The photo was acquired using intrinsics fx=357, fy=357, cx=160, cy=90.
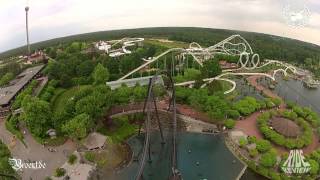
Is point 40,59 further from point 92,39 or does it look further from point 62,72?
point 92,39

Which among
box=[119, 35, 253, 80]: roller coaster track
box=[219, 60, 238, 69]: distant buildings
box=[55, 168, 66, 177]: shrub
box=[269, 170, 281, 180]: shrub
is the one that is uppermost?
box=[119, 35, 253, 80]: roller coaster track

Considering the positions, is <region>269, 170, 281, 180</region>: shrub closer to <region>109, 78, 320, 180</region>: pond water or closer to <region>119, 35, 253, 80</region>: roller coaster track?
<region>109, 78, 320, 180</region>: pond water

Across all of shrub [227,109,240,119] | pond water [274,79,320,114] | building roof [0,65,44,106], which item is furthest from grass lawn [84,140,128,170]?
pond water [274,79,320,114]

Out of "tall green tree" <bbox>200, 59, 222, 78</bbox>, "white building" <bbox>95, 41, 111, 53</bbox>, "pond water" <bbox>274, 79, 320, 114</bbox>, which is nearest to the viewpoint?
"pond water" <bbox>274, 79, 320, 114</bbox>

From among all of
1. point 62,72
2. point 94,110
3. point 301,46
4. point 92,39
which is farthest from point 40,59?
point 301,46

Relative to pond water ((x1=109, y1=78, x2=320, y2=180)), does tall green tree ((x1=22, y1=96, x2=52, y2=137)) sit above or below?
above

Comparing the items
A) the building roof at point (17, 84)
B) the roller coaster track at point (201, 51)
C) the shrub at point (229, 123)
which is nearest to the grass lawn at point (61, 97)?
the building roof at point (17, 84)

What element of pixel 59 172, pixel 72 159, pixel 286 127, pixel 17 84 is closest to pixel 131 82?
pixel 17 84
